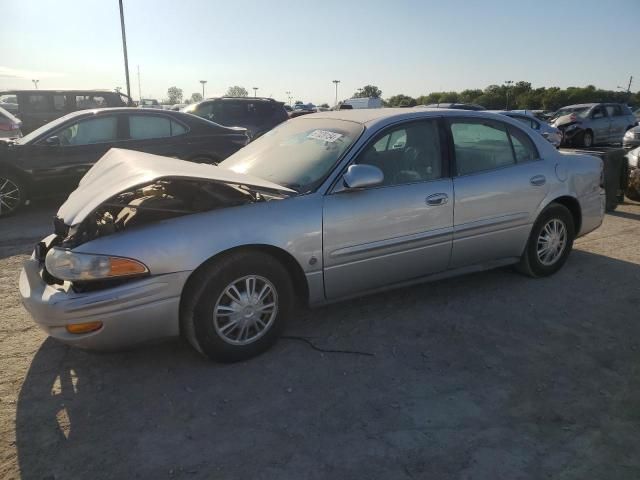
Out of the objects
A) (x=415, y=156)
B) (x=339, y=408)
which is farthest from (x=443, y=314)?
(x=339, y=408)

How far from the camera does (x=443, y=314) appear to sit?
149 inches

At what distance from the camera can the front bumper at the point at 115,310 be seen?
2.66m

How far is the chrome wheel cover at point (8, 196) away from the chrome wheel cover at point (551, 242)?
6.59 meters

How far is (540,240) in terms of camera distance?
438cm

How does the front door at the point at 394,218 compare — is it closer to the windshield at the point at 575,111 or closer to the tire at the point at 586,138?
→ the tire at the point at 586,138

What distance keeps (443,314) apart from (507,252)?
0.90 meters

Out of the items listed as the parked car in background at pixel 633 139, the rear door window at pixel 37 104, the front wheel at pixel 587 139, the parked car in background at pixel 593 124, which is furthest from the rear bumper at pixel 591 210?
the front wheel at pixel 587 139

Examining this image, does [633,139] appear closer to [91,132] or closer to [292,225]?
[91,132]

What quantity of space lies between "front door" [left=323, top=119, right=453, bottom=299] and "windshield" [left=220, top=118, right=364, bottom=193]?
20 cm

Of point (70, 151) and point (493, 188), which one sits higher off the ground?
point (70, 151)

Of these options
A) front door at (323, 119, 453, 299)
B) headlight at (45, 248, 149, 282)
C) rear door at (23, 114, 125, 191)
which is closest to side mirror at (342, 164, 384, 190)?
front door at (323, 119, 453, 299)

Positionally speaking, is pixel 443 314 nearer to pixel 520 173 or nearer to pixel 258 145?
pixel 520 173

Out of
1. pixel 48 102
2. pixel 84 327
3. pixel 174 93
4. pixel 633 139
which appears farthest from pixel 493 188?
pixel 174 93

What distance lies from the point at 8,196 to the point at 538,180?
21.7ft
